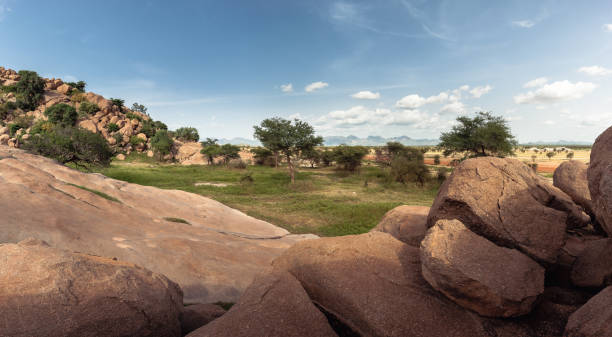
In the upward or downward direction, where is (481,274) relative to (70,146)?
downward

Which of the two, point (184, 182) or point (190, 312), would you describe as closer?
point (190, 312)

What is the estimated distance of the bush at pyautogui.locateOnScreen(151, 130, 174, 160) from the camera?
62281mm

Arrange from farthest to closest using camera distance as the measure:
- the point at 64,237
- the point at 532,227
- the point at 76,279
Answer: the point at 64,237 < the point at 532,227 < the point at 76,279

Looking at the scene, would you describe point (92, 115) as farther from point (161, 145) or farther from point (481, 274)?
point (481, 274)

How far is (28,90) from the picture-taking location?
62.3m

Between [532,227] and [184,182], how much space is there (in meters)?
34.4

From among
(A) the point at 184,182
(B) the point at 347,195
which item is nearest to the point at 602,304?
(B) the point at 347,195

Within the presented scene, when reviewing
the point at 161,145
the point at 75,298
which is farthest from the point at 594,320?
the point at 161,145

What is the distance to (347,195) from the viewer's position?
27.6 meters

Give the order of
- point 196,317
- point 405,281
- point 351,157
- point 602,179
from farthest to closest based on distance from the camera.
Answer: point 351,157 → point 196,317 → point 405,281 → point 602,179

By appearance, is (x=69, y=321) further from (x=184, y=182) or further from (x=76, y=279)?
(x=184, y=182)

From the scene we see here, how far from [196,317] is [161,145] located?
6559 cm

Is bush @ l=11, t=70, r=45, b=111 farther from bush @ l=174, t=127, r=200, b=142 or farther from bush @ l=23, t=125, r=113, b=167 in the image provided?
bush @ l=23, t=125, r=113, b=167

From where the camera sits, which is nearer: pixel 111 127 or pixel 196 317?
pixel 196 317
